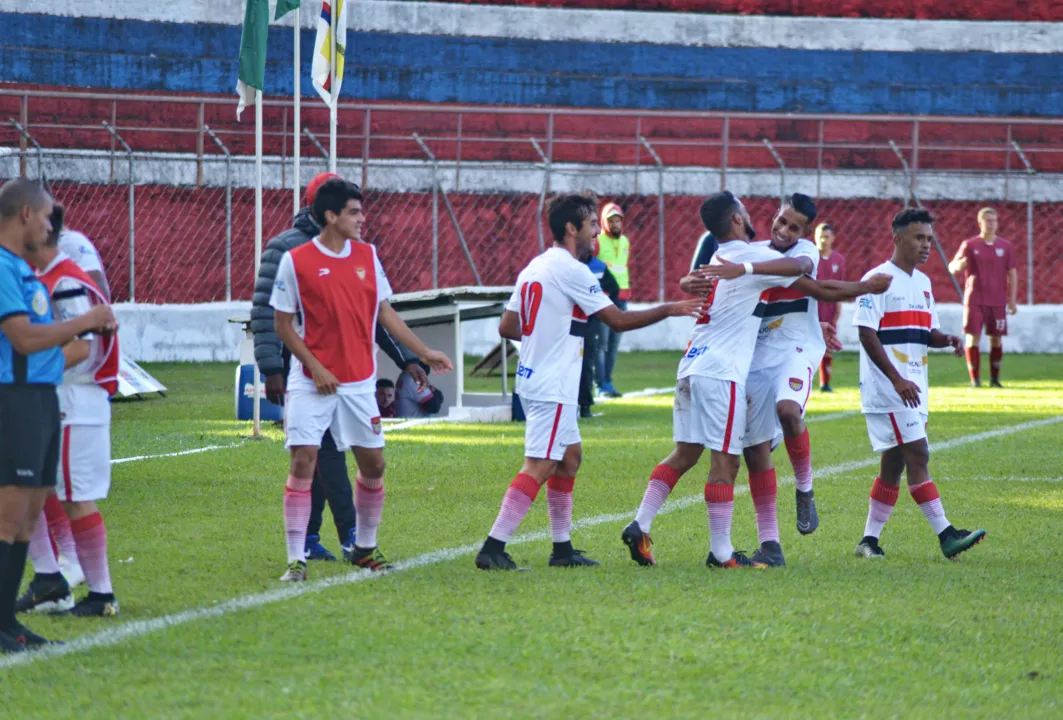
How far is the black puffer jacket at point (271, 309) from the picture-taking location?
794cm

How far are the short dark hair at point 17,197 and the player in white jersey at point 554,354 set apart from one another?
97.7 inches

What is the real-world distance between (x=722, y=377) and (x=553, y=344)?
0.85 metres

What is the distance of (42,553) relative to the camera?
21.5 feet

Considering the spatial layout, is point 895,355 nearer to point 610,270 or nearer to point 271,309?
point 271,309

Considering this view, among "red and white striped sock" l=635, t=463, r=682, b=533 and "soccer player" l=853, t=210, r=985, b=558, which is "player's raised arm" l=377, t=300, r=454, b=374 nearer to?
"red and white striped sock" l=635, t=463, r=682, b=533

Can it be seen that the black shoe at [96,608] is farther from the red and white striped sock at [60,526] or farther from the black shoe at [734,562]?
the black shoe at [734,562]

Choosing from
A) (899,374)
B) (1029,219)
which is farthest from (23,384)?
(1029,219)

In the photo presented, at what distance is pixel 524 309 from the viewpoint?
301 inches

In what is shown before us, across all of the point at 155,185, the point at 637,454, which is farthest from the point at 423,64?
the point at 637,454

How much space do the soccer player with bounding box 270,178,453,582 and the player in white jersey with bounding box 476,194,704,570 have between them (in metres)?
0.47

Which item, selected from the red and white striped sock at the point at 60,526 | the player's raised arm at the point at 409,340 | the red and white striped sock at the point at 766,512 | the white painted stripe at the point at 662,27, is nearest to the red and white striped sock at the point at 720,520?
the red and white striped sock at the point at 766,512

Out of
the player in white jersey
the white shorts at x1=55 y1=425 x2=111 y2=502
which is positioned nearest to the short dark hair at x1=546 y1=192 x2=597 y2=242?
the player in white jersey

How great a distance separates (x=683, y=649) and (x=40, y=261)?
117 inches

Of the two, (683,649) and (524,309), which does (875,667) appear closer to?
(683,649)
